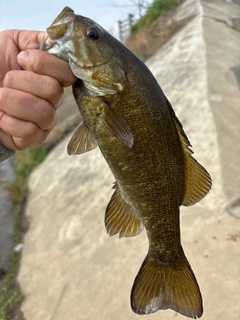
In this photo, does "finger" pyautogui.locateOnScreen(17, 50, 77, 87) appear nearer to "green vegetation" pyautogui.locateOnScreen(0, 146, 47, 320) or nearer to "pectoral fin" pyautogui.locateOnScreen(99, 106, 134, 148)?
"pectoral fin" pyautogui.locateOnScreen(99, 106, 134, 148)

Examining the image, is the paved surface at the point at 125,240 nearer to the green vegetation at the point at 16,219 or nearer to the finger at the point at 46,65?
the green vegetation at the point at 16,219

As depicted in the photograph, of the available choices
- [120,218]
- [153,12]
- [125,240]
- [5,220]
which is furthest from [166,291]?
[153,12]

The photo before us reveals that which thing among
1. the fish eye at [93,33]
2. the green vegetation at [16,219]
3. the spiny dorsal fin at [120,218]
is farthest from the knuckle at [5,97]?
the green vegetation at [16,219]

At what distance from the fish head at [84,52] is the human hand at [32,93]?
5 centimetres

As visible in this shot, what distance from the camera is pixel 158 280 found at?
181 cm

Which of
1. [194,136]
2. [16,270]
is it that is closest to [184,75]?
[194,136]

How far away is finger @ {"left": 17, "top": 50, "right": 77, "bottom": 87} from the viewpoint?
1.54 meters

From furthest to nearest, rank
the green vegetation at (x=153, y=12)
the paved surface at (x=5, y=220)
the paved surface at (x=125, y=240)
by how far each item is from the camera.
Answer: the green vegetation at (x=153, y=12) → the paved surface at (x=5, y=220) → the paved surface at (x=125, y=240)

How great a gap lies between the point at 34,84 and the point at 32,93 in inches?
1.7

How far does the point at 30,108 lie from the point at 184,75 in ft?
24.1

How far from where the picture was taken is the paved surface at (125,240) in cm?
481

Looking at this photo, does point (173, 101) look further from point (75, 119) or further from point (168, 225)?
point (168, 225)

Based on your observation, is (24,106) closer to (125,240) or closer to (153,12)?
(125,240)

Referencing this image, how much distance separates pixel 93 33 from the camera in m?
1.57
